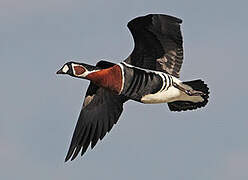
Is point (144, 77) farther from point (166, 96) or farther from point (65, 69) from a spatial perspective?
point (65, 69)

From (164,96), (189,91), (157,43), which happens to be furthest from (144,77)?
(189,91)

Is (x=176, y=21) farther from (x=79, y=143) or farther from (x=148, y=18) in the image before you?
(x=79, y=143)

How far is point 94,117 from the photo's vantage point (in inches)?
1028

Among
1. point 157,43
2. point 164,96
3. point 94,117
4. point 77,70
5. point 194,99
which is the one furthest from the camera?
point 94,117

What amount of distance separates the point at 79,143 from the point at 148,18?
4.23 m

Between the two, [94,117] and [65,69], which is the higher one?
[65,69]

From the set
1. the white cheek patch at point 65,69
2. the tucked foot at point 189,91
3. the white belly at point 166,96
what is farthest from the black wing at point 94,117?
the white cheek patch at point 65,69

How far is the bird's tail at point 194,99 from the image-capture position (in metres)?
24.6

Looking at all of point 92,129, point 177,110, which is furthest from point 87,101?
point 177,110

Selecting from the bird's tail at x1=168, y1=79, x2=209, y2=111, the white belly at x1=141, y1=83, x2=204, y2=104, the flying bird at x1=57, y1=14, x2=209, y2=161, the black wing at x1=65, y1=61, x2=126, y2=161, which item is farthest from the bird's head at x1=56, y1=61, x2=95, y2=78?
the bird's tail at x1=168, y1=79, x2=209, y2=111

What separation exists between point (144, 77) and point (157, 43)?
1.03m

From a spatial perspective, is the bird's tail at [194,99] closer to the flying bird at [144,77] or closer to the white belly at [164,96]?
the flying bird at [144,77]

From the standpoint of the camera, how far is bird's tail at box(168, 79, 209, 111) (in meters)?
24.6

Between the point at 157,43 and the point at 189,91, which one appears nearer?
the point at 189,91
